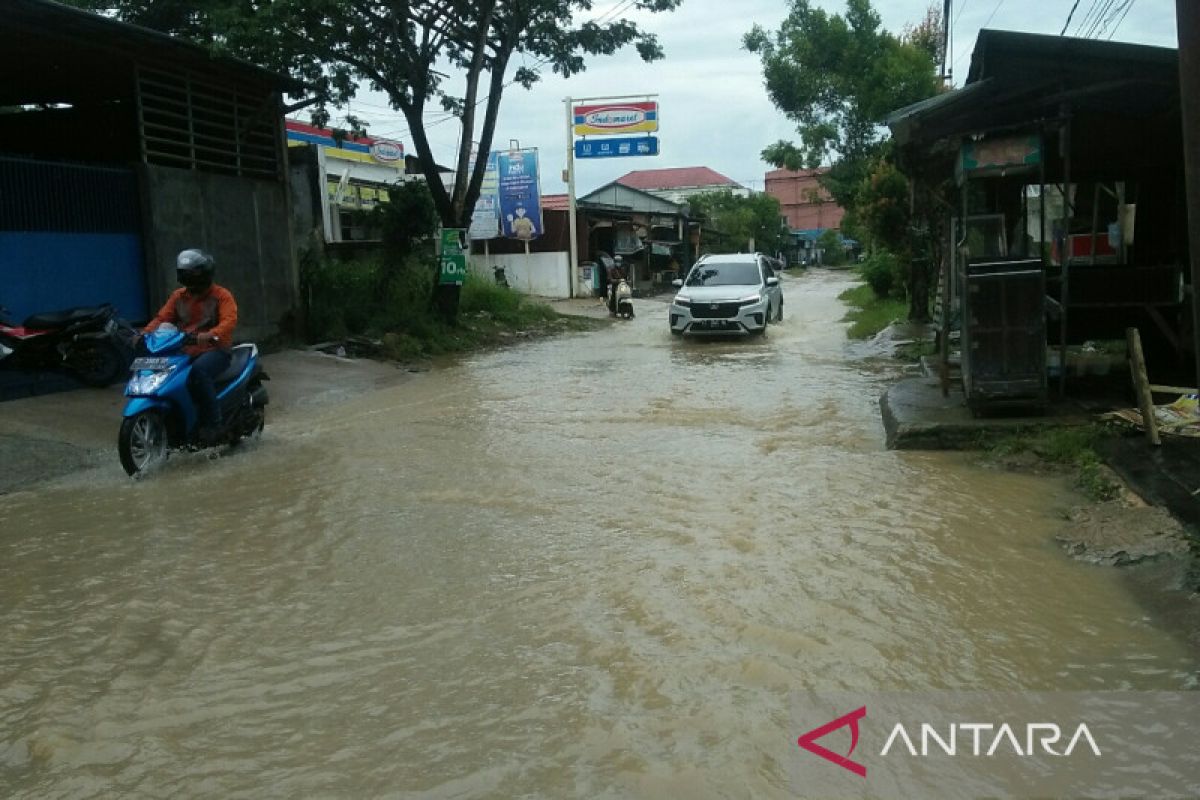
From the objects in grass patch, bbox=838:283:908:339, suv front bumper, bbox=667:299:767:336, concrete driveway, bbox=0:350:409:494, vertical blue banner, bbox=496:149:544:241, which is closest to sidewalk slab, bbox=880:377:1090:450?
concrete driveway, bbox=0:350:409:494

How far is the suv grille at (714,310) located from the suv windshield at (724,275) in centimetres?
126

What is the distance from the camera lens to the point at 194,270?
775 cm

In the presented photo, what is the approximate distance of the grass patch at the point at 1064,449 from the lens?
6363mm

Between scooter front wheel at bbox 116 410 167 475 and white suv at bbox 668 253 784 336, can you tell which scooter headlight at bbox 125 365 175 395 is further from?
white suv at bbox 668 253 784 336

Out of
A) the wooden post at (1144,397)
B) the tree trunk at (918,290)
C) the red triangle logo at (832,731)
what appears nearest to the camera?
the red triangle logo at (832,731)

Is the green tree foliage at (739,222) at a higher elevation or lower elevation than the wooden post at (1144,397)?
higher

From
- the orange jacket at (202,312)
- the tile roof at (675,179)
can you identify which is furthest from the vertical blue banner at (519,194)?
the tile roof at (675,179)

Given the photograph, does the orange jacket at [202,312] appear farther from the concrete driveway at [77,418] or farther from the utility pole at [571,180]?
the utility pole at [571,180]

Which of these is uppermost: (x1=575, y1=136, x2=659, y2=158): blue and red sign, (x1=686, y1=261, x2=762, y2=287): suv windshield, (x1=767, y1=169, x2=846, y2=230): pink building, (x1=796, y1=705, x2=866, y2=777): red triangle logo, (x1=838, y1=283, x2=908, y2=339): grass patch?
(x1=767, y1=169, x2=846, y2=230): pink building

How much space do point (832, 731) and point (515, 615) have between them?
165 cm

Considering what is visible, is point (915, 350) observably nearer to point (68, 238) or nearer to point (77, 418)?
point (77, 418)

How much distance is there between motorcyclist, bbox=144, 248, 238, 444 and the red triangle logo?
19.3 feet

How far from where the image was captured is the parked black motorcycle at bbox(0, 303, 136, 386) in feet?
31.8

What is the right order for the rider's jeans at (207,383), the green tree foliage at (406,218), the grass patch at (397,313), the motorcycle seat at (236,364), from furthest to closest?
the green tree foliage at (406,218) → the grass patch at (397,313) → the motorcycle seat at (236,364) → the rider's jeans at (207,383)
